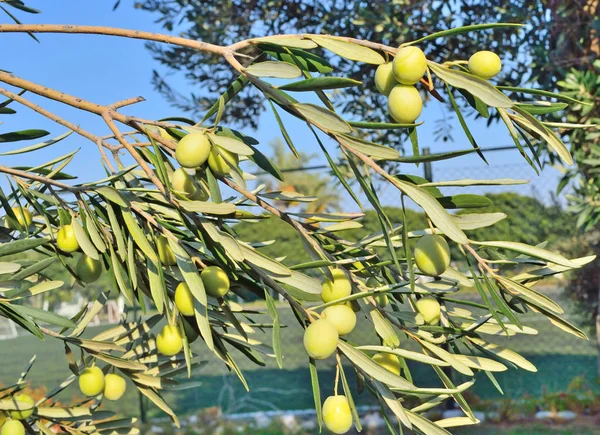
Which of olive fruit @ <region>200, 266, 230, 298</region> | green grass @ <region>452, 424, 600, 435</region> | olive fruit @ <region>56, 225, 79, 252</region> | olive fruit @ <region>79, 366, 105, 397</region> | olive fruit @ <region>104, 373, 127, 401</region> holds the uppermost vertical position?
olive fruit @ <region>56, 225, 79, 252</region>

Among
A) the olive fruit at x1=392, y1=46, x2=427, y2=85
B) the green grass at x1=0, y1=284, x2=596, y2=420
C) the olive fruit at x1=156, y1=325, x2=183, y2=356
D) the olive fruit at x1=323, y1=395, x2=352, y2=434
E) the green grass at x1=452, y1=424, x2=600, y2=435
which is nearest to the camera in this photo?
the olive fruit at x1=392, y1=46, x2=427, y2=85

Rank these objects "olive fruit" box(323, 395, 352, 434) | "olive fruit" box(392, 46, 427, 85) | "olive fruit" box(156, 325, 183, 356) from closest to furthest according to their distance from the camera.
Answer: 1. "olive fruit" box(392, 46, 427, 85)
2. "olive fruit" box(323, 395, 352, 434)
3. "olive fruit" box(156, 325, 183, 356)

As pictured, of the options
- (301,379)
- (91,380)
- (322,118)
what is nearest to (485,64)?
(322,118)

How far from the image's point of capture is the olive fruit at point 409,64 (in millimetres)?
507

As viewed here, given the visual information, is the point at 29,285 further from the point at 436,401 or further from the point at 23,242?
the point at 436,401

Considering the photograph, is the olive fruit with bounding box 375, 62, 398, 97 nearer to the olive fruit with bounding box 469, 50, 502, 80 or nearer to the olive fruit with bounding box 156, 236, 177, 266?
the olive fruit with bounding box 469, 50, 502, 80

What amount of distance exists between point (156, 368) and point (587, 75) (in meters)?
2.20

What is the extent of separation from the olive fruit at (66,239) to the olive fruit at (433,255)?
1.43ft

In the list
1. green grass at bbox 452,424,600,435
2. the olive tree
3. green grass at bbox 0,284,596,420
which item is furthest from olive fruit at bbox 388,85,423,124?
green grass at bbox 0,284,596,420

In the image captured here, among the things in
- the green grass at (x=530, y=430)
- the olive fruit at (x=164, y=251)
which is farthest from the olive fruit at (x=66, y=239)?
the green grass at (x=530, y=430)

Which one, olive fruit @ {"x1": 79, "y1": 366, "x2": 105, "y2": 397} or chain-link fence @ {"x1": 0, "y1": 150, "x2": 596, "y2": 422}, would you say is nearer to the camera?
olive fruit @ {"x1": 79, "y1": 366, "x2": 105, "y2": 397}

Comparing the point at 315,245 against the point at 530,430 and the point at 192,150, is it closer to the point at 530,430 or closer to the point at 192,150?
the point at 192,150

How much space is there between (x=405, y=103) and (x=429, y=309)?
0.23m

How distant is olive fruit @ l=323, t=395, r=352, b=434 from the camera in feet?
2.03
